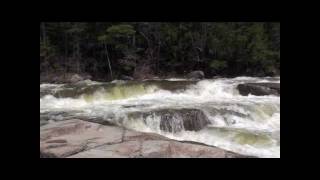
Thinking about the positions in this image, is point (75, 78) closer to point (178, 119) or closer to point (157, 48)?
point (157, 48)

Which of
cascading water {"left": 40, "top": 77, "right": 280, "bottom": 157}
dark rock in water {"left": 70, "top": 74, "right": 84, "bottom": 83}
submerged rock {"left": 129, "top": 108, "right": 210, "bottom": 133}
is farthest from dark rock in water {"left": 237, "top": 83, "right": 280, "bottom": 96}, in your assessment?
dark rock in water {"left": 70, "top": 74, "right": 84, "bottom": 83}

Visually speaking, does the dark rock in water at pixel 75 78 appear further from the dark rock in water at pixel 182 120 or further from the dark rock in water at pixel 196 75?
the dark rock in water at pixel 182 120

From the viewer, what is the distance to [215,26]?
1284 centimetres

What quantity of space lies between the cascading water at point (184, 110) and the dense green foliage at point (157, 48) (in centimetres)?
284

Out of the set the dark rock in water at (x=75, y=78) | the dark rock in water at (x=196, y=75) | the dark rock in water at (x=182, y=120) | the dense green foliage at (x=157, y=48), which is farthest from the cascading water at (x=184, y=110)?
the dense green foliage at (x=157, y=48)

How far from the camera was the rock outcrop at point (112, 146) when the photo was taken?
14.1ft

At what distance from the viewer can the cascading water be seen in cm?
554

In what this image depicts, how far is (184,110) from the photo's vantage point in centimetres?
625

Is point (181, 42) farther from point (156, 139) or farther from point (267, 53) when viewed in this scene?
point (156, 139)

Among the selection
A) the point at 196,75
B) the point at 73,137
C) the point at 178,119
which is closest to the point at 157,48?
the point at 196,75

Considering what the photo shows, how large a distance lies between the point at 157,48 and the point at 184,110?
6.85m
